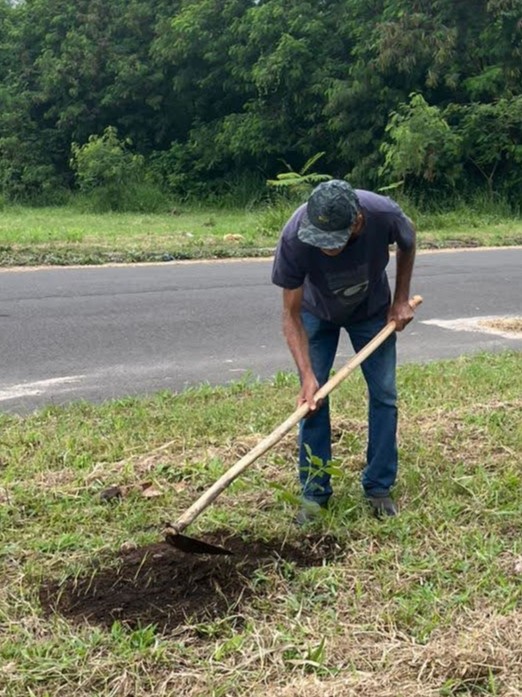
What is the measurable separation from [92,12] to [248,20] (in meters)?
5.58

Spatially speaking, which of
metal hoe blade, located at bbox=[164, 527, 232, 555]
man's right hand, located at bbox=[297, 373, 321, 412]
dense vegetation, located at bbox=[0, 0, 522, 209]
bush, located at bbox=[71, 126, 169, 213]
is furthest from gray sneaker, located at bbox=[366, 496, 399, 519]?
bush, located at bbox=[71, 126, 169, 213]

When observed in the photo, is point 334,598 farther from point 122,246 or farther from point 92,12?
point 92,12

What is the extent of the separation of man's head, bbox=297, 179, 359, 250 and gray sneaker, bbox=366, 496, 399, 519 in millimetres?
1209

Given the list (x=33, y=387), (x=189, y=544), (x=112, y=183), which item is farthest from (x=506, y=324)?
(x=112, y=183)

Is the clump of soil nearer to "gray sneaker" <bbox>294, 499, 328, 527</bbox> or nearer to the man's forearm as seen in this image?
the man's forearm

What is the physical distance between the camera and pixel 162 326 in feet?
25.5

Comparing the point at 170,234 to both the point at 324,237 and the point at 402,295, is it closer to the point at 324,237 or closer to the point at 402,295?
the point at 402,295

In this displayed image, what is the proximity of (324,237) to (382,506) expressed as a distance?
1.29m

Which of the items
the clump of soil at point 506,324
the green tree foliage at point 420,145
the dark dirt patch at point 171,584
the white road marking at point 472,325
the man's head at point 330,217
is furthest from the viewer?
the green tree foliage at point 420,145

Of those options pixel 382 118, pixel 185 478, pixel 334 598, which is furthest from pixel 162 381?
pixel 382 118

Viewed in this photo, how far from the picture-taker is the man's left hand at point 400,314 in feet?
12.6

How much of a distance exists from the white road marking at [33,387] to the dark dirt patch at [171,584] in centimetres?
247

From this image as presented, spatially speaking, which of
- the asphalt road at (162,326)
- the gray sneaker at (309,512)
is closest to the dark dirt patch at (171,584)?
the gray sneaker at (309,512)

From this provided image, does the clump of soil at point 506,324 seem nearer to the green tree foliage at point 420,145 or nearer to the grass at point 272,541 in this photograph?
the grass at point 272,541
